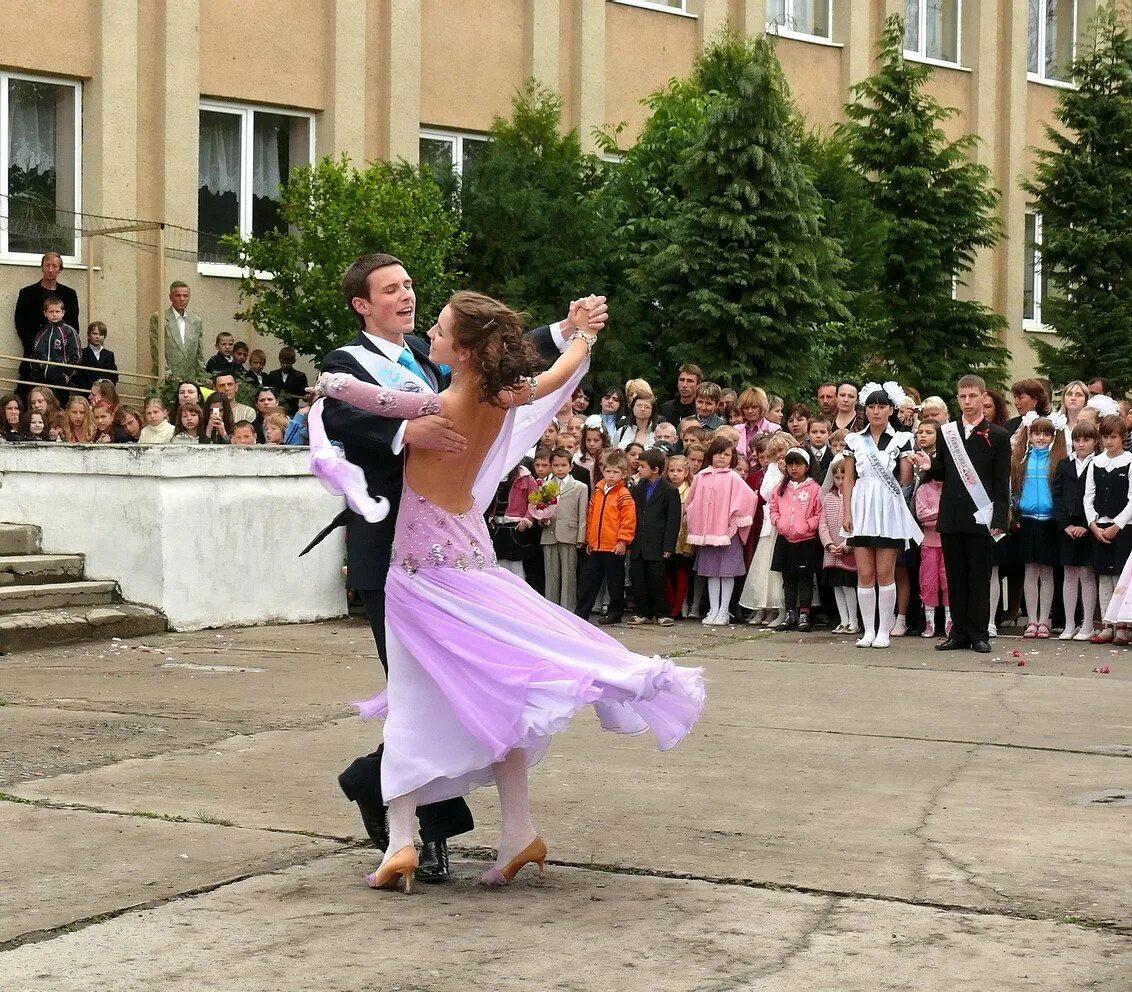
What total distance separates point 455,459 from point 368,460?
28 centimetres

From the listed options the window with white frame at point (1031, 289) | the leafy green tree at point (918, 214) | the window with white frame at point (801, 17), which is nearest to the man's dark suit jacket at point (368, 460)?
the leafy green tree at point (918, 214)

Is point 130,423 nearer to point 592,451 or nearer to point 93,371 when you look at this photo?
point 93,371

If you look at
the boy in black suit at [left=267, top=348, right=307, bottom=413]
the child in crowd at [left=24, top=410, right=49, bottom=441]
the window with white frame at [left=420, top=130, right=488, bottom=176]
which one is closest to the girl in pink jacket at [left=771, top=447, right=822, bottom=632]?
the child in crowd at [left=24, top=410, right=49, bottom=441]

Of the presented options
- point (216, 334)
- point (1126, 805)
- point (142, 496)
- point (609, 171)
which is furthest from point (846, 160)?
point (1126, 805)

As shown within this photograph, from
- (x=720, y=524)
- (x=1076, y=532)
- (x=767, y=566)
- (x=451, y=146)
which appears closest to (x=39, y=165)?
(x=451, y=146)

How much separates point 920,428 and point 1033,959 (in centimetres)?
957

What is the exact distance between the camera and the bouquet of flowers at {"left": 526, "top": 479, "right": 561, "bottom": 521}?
15617 millimetres

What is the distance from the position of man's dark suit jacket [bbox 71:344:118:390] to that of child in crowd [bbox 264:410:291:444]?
99.2 inches

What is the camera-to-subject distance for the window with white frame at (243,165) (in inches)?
853

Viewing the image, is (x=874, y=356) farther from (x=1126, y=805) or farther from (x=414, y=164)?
(x=1126, y=805)

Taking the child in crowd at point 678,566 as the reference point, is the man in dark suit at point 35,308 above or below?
above

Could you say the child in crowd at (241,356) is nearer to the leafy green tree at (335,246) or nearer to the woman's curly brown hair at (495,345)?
the leafy green tree at (335,246)

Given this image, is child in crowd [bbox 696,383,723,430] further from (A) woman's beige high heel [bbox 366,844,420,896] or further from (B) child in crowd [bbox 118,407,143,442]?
(A) woman's beige high heel [bbox 366,844,420,896]

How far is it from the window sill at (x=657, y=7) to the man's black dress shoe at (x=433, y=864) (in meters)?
21.1
